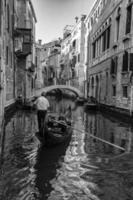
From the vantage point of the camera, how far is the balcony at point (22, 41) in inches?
645

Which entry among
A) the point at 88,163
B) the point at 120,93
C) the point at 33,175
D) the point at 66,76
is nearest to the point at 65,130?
the point at 88,163

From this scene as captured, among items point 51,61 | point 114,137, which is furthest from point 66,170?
point 51,61

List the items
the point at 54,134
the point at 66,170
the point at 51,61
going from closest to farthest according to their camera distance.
Answer: 1. the point at 66,170
2. the point at 54,134
3. the point at 51,61

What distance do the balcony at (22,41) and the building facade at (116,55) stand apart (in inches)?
237

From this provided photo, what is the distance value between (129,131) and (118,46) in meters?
6.38

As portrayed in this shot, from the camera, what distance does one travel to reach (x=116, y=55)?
13.5 metres

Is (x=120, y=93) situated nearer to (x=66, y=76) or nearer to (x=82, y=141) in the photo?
(x=82, y=141)

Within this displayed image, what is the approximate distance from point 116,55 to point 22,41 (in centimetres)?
759

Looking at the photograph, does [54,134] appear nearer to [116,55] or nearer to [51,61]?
[116,55]

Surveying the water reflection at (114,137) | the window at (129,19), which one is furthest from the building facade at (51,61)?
the water reflection at (114,137)

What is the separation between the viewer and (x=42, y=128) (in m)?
5.81

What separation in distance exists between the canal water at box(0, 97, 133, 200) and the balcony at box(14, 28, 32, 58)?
10772 mm

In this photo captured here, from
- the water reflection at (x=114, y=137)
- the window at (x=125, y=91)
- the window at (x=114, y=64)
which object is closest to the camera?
the water reflection at (x=114, y=137)

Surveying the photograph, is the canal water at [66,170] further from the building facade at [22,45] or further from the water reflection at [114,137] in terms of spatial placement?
the building facade at [22,45]
